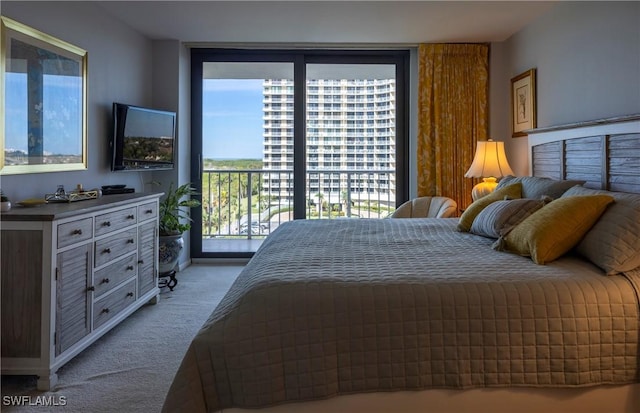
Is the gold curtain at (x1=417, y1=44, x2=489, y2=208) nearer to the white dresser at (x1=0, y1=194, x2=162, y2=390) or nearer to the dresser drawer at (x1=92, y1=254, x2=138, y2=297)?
the dresser drawer at (x1=92, y1=254, x2=138, y2=297)

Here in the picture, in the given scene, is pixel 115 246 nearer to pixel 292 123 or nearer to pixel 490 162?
pixel 292 123

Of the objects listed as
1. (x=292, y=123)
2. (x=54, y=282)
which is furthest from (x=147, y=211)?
(x=292, y=123)

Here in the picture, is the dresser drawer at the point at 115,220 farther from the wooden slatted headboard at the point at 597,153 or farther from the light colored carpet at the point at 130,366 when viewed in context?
the wooden slatted headboard at the point at 597,153

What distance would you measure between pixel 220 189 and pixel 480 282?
14.8ft

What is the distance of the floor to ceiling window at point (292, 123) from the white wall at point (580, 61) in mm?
1284

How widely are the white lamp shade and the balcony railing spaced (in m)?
1.65

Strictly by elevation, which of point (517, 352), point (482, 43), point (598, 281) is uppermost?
point (482, 43)

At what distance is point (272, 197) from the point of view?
5691 mm

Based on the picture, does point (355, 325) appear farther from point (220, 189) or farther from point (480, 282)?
point (220, 189)

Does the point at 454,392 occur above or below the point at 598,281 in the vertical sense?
below

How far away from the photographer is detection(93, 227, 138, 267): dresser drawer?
8.44ft

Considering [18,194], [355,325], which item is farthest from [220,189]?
[355,325]

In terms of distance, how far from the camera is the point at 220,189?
565cm

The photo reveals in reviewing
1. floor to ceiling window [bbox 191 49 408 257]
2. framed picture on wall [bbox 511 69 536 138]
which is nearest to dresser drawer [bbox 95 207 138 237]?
floor to ceiling window [bbox 191 49 408 257]
